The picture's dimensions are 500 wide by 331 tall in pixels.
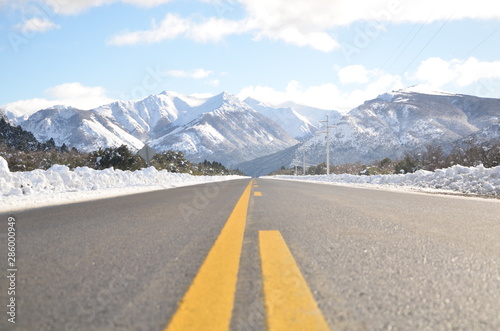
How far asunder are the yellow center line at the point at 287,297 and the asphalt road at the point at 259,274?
29 mm

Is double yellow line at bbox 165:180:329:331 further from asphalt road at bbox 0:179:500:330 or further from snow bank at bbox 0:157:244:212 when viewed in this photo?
snow bank at bbox 0:157:244:212

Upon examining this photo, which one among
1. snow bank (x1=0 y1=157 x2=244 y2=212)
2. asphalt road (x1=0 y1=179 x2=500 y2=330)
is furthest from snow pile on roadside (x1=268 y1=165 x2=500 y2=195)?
snow bank (x1=0 y1=157 x2=244 y2=212)

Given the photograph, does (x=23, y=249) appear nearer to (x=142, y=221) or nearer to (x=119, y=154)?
(x=142, y=221)

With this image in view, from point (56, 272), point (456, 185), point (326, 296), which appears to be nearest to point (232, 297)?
point (326, 296)

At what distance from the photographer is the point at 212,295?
4.91 ft

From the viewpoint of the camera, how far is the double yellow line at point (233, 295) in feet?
4.06

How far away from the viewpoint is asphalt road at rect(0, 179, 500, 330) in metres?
1.32

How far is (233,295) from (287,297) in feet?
0.74

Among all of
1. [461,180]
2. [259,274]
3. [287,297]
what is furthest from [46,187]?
[461,180]

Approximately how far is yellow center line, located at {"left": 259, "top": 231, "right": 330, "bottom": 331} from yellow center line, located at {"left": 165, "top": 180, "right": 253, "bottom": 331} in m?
0.16

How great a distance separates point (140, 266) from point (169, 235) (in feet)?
3.52

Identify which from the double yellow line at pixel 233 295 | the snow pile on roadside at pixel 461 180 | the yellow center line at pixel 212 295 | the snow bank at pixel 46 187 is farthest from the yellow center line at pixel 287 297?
the snow pile on roadside at pixel 461 180

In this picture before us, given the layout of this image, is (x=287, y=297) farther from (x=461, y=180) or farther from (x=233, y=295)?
(x=461, y=180)

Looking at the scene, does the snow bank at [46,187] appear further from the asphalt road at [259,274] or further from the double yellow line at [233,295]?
the double yellow line at [233,295]
